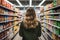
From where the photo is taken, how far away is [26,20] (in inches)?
162

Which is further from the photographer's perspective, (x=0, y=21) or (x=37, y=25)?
(x=0, y=21)

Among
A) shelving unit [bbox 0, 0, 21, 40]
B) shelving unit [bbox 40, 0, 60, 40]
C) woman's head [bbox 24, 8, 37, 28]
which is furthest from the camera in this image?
shelving unit [bbox 0, 0, 21, 40]

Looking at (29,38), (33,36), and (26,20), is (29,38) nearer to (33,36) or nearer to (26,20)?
(33,36)

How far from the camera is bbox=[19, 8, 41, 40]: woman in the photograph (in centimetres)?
411

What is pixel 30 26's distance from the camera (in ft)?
13.5

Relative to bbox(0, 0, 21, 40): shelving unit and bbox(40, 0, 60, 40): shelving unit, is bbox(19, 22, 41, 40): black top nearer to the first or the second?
bbox(40, 0, 60, 40): shelving unit

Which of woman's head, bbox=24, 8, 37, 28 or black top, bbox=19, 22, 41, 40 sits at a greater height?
woman's head, bbox=24, 8, 37, 28

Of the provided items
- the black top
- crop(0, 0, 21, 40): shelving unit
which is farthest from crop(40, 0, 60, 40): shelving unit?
crop(0, 0, 21, 40): shelving unit

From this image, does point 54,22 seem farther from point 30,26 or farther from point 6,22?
point 30,26

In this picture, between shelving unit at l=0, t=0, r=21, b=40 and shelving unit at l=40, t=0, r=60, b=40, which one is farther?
shelving unit at l=0, t=0, r=21, b=40

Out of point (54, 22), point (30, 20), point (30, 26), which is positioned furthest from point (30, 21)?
point (54, 22)

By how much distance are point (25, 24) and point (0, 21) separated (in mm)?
2519

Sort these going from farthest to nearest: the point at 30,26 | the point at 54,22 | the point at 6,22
Result: the point at 6,22 < the point at 54,22 < the point at 30,26

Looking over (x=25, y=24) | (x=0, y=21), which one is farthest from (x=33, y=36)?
(x=0, y=21)
